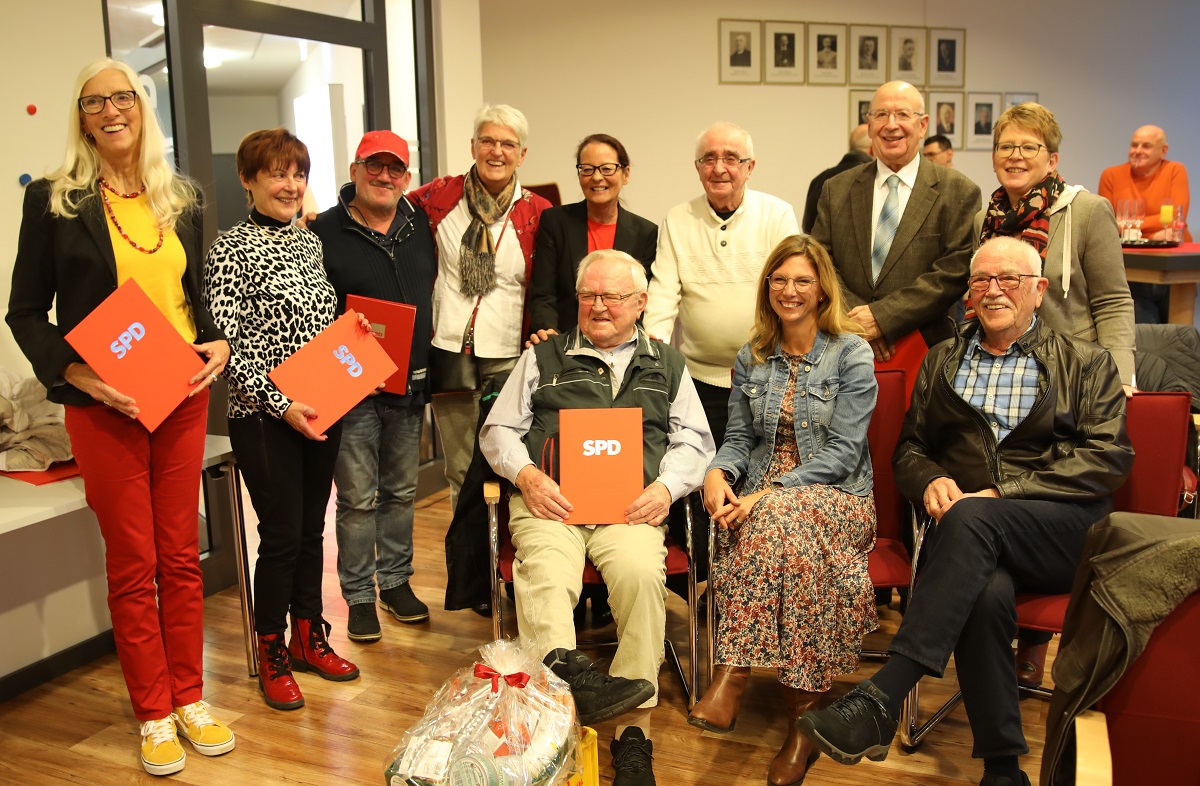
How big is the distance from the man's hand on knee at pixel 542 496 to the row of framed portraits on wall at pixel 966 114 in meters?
5.89

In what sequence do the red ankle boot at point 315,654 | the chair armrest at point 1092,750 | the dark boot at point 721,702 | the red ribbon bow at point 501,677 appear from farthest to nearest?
the red ankle boot at point 315,654 → the dark boot at point 721,702 → the red ribbon bow at point 501,677 → the chair armrest at point 1092,750

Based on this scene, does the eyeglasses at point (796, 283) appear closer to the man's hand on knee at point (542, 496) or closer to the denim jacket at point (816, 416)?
the denim jacket at point (816, 416)

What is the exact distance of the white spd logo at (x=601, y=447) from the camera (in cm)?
282

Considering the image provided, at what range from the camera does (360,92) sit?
15.7ft

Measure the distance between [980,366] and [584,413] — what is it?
3.63 ft

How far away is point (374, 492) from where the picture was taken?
11.1ft

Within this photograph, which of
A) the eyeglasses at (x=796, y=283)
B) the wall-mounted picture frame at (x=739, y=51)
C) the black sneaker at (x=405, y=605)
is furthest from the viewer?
the wall-mounted picture frame at (x=739, y=51)

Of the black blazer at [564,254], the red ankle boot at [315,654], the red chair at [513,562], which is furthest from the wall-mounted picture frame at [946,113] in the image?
the red ankle boot at [315,654]

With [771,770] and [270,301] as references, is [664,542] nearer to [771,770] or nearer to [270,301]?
[771,770]

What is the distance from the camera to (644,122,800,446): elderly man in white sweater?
3275mm

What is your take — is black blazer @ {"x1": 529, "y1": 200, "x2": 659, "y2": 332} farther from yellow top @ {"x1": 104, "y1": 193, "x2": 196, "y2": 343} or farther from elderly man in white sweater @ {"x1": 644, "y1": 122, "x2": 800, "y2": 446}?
yellow top @ {"x1": 104, "y1": 193, "x2": 196, "y2": 343}

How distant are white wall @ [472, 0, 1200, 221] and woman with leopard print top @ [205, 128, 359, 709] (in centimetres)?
380

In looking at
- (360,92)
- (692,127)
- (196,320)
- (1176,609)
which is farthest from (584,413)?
(692,127)

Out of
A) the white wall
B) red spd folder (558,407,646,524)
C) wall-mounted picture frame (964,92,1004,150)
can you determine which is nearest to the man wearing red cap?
red spd folder (558,407,646,524)
